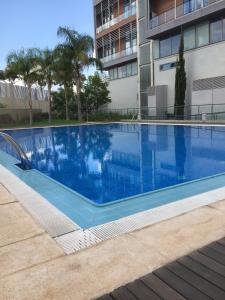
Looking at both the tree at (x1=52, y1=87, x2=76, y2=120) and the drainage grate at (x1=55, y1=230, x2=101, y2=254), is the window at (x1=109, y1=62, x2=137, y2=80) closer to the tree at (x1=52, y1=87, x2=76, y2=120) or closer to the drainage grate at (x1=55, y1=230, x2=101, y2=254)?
the tree at (x1=52, y1=87, x2=76, y2=120)

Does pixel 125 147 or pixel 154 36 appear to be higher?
pixel 154 36

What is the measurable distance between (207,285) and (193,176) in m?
5.05

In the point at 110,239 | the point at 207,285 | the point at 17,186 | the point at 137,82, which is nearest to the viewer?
the point at 207,285

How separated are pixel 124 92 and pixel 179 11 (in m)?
11.1

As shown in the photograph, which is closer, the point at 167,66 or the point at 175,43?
the point at 175,43

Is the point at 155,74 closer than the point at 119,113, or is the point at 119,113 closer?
the point at 155,74

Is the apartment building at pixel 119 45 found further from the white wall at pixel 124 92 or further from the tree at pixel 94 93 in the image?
the tree at pixel 94 93

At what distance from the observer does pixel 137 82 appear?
29094 mm

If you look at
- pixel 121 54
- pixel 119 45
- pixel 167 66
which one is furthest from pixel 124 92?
pixel 167 66

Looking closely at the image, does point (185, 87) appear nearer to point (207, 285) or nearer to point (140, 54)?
point (140, 54)

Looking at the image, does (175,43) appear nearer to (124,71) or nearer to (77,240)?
(124,71)

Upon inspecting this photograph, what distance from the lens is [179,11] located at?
21578 millimetres

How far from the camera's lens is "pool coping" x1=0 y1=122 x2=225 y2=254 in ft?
10.6

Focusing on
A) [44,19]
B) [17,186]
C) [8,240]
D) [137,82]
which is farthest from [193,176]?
[137,82]
